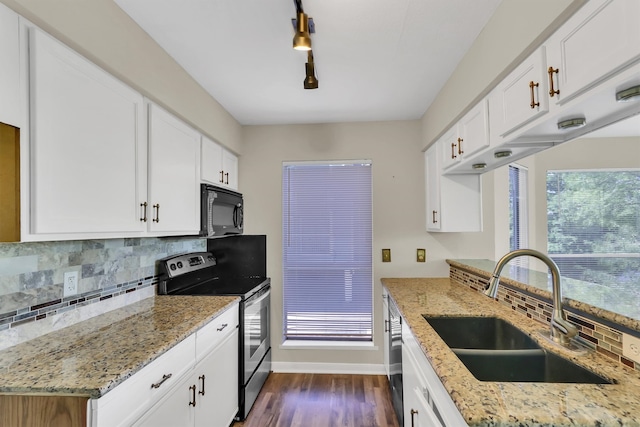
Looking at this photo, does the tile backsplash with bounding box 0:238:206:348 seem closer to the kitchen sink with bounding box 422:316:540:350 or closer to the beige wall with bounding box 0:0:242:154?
the beige wall with bounding box 0:0:242:154

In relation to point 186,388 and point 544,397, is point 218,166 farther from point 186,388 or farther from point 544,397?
point 544,397

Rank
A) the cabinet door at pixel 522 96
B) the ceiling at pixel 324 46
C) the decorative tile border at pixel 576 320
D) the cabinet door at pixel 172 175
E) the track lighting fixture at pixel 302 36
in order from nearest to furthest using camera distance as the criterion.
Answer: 1. the decorative tile border at pixel 576 320
2. the cabinet door at pixel 522 96
3. the track lighting fixture at pixel 302 36
4. the ceiling at pixel 324 46
5. the cabinet door at pixel 172 175

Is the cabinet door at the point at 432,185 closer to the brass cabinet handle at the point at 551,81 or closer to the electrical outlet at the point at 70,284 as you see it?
the brass cabinet handle at the point at 551,81

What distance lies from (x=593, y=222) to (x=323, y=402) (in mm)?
3426

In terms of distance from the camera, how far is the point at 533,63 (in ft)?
4.33

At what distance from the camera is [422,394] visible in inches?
55.8

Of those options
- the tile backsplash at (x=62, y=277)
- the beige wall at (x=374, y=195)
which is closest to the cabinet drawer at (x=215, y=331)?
the tile backsplash at (x=62, y=277)

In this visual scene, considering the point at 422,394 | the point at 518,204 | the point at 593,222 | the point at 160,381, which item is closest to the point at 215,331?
the point at 160,381

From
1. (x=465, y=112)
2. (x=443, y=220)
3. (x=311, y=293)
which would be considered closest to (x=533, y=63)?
(x=465, y=112)

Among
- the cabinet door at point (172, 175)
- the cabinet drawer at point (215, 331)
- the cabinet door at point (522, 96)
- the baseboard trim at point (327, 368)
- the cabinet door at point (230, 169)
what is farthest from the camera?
the baseboard trim at point (327, 368)

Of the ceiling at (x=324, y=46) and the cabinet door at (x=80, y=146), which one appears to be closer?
the cabinet door at (x=80, y=146)

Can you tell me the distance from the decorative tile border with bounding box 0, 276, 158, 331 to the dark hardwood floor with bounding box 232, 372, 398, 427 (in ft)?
4.17

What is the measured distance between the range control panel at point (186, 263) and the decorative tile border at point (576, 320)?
2.11m

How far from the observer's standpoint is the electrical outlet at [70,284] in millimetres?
1576
